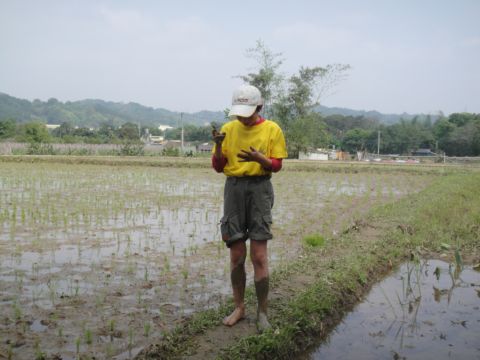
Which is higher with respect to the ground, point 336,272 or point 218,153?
point 218,153

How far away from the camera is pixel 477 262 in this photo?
4809 mm

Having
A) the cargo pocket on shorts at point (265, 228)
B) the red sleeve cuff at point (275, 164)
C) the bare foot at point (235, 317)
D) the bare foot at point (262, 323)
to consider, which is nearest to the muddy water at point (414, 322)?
the bare foot at point (262, 323)

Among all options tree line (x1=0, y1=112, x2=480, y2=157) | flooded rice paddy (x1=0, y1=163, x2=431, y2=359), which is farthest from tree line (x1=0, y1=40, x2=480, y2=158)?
flooded rice paddy (x1=0, y1=163, x2=431, y2=359)

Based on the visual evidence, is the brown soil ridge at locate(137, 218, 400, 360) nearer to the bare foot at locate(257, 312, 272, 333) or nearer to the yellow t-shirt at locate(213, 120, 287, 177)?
the bare foot at locate(257, 312, 272, 333)

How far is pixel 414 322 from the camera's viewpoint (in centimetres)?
325

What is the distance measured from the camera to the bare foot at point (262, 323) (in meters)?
2.76

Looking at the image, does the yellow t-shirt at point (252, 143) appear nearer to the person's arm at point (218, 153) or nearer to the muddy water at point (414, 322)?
the person's arm at point (218, 153)

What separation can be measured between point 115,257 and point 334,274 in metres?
2.25

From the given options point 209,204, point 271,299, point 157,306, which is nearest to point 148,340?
point 157,306

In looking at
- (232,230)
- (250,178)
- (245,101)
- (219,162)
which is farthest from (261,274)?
(245,101)

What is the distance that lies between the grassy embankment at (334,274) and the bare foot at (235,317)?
7 cm

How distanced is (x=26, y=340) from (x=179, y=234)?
355cm

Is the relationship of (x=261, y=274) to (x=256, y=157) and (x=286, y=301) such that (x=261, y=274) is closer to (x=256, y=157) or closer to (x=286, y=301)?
(x=286, y=301)

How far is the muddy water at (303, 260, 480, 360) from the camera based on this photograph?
111 inches
